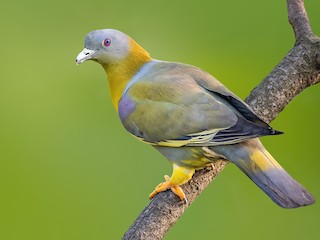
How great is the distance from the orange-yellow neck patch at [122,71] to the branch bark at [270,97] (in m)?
0.25

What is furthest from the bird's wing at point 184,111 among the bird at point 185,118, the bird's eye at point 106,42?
the bird's eye at point 106,42

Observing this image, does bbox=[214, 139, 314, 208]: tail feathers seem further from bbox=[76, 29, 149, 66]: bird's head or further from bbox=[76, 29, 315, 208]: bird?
bbox=[76, 29, 149, 66]: bird's head

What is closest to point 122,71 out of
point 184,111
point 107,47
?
point 107,47

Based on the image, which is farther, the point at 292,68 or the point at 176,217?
the point at 292,68

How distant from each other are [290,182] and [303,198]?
0.13ft

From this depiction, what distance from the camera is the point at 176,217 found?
4.76 ft

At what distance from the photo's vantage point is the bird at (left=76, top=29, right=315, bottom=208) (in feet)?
4.39

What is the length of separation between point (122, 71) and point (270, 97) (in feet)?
1.17

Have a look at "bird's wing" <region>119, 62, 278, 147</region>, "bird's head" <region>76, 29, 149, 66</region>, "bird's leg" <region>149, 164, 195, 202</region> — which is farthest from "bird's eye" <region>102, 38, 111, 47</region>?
"bird's leg" <region>149, 164, 195, 202</region>

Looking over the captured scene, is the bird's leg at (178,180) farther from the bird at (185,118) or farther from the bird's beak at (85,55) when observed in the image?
the bird's beak at (85,55)

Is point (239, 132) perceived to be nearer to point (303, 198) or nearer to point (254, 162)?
point (254, 162)

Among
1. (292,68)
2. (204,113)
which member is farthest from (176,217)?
(292,68)

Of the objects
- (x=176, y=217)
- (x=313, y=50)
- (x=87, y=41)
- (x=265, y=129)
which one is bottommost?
(x=176, y=217)

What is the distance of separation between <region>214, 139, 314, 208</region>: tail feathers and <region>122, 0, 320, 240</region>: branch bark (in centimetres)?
17
